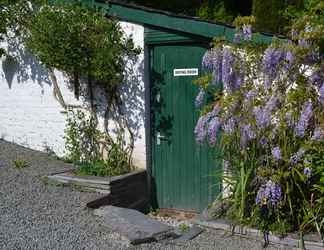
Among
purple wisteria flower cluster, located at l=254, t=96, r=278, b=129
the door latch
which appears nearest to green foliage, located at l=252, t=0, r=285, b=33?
the door latch

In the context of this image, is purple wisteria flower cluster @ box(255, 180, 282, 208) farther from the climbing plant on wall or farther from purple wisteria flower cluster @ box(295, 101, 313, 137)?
the climbing plant on wall

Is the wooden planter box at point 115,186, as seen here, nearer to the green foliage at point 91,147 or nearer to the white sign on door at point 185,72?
the green foliage at point 91,147

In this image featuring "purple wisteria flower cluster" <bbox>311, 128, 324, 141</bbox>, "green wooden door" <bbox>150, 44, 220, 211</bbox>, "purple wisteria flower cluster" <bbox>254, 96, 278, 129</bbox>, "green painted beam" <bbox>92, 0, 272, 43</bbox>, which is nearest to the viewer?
"purple wisteria flower cluster" <bbox>311, 128, 324, 141</bbox>

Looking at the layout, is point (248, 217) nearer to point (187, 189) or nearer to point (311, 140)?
point (311, 140)

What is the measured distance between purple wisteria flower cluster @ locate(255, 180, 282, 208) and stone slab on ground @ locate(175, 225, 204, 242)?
32.9 inches

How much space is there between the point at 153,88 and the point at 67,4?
6.11 ft

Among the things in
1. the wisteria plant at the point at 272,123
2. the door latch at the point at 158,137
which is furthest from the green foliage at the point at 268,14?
the wisteria plant at the point at 272,123

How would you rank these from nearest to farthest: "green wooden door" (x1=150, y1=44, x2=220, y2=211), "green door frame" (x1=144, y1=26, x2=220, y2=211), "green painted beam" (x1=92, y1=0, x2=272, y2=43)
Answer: "green painted beam" (x1=92, y1=0, x2=272, y2=43), "green door frame" (x1=144, y1=26, x2=220, y2=211), "green wooden door" (x1=150, y1=44, x2=220, y2=211)

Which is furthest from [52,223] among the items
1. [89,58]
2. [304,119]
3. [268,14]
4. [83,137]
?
[268,14]

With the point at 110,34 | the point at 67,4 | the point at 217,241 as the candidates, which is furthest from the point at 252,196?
the point at 67,4

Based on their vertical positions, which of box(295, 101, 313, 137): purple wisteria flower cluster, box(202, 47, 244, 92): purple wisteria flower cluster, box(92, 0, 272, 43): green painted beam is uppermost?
box(92, 0, 272, 43): green painted beam

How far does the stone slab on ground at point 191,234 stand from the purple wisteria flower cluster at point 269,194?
32.9 inches

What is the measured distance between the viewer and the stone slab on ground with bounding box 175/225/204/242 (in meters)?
5.67

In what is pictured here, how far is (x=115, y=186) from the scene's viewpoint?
725 centimetres
